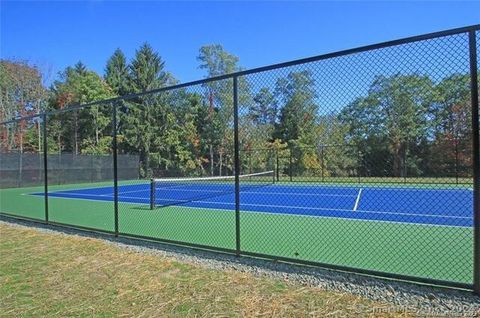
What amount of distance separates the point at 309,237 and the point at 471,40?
4.04 metres

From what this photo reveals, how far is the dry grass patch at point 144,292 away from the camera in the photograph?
3.73 meters

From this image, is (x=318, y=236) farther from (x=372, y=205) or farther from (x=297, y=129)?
(x=372, y=205)

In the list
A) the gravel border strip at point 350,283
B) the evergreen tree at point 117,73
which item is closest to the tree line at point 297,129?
the gravel border strip at point 350,283

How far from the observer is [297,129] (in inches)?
357

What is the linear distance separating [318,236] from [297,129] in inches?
115

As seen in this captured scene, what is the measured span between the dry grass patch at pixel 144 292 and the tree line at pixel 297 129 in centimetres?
251

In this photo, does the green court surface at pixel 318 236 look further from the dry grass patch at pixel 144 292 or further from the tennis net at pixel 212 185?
the tennis net at pixel 212 185

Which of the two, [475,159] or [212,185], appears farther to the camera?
[212,185]

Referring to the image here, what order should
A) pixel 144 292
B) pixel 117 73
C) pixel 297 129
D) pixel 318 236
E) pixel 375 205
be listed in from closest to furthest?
pixel 144 292 < pixel 318 236 < pixel 297 129 < pixel 375 205 < pixel 117 73

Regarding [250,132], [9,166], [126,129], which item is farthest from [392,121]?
[126,129]

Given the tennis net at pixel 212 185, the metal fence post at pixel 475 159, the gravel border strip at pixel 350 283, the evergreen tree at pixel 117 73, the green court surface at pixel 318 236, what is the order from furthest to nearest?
the evergreen tree at pixel 117 73
the tennis net at pixel 212 185
the green court surface at pixel 318 236
the metal fence post at pixel 475 159
the gravel border strip at pixel 350 283

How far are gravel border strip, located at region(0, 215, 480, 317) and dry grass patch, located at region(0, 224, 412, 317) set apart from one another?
185 millimetres

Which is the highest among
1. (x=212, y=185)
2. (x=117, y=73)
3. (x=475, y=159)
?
(x=117, y=73)

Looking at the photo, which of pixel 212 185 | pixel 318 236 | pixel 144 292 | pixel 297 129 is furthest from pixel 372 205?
pixel 212 185
